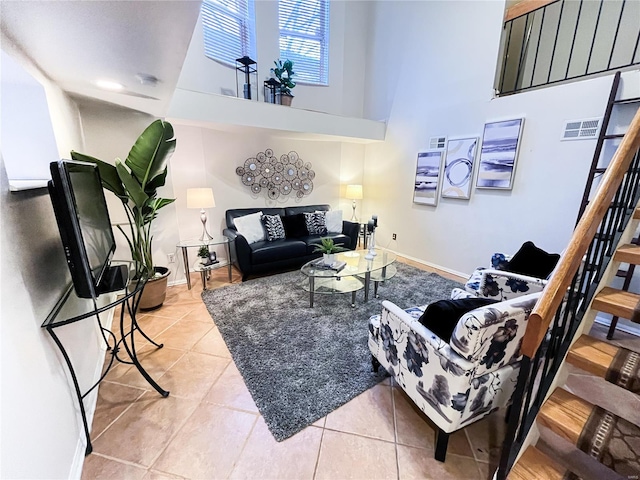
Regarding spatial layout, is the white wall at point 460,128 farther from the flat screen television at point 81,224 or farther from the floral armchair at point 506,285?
the flat screen television at point 81,224

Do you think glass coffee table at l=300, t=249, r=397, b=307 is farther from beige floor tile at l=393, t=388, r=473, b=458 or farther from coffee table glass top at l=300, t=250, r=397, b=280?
beige floor tile at l=393, t=388, r=473, b=458

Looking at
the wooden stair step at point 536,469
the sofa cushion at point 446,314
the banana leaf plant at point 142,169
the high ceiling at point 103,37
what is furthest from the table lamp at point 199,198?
the wooden stair step at point 536,469

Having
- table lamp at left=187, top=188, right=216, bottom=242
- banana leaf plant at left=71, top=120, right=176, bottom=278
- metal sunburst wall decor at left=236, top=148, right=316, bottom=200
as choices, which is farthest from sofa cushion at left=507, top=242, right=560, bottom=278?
metal sunburst wall decor at left=236, top=148, right=316, bottom=200

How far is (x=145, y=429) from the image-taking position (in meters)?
1.56

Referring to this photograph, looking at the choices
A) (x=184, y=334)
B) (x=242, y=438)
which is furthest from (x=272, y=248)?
(x=242, y=438)

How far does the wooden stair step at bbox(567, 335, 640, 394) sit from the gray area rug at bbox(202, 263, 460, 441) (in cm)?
116

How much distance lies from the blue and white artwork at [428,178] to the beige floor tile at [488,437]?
10.4ft

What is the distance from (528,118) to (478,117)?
60cm

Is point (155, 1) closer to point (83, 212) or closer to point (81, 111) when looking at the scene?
point (83, 212)

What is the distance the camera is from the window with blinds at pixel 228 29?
396 centimetres

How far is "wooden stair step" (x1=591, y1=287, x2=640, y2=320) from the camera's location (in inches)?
49.3

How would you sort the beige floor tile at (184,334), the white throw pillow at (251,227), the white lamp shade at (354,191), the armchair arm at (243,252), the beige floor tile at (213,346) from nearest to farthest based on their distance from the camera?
the beige floor tile at (213,346), the beige floor tile at (184,334), the armchair arm at (243,252), the white throw pillow at (251,227), the white lamp shade at (354,191)

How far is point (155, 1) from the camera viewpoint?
963 mm

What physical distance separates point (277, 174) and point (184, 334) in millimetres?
3115
